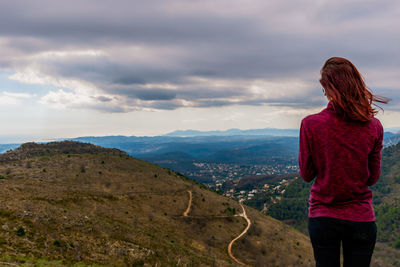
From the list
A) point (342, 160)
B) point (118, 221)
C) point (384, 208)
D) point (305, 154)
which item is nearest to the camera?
point (342, 160)

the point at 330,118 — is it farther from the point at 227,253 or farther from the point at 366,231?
the point at 227,253

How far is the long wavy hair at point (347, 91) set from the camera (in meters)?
3.76

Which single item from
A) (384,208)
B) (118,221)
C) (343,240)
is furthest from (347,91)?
(384,208)

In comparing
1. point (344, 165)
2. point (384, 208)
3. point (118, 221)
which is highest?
point (344, 165)

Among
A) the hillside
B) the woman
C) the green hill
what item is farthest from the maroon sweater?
the green hill

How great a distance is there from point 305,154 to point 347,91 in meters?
1.18

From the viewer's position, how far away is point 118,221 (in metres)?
33.1

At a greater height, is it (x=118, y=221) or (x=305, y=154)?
(x=305, y=154)

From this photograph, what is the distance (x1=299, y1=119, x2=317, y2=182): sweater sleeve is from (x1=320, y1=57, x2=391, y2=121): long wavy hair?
56 centimetres

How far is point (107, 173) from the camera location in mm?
60750

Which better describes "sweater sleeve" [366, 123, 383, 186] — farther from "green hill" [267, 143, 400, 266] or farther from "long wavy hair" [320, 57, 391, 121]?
"green hill" [267, 143, 400, 266]

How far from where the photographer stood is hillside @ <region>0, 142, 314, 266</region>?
20.5 meters

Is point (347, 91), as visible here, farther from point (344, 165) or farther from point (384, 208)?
point (384, 208)

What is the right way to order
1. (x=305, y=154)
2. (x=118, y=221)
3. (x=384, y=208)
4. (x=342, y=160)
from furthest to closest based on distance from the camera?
1. (x=384, y=208)
2. (x=118, y=221)
3. (x=305, y=154)
4. (x=342, y=160)
